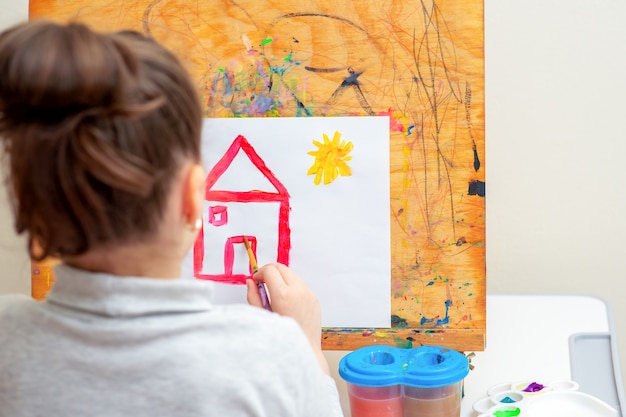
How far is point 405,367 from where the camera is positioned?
850 millimetres

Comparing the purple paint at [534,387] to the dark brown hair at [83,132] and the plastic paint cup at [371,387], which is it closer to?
the plastic paint cup at [371,387]

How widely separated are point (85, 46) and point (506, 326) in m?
0.85

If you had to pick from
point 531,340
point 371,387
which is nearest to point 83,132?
point 371,387

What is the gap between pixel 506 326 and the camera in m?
1.08

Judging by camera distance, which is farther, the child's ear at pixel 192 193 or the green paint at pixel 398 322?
the green paint at pixel 398 322

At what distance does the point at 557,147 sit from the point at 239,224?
67cm

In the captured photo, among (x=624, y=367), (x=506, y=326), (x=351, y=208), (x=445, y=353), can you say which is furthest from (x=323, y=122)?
(x=624, y=367)

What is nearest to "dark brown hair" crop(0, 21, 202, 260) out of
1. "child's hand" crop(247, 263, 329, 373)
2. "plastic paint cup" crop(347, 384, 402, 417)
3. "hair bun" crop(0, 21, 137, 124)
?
"hair bun" crop(0, 21, 137, 124)

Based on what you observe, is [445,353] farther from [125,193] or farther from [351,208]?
[125,193]

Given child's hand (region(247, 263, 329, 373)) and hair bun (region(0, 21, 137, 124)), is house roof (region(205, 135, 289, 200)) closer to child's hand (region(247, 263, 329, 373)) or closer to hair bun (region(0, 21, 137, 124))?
child's hand (region(247, 263, 329, 373))

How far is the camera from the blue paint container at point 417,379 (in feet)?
2.69

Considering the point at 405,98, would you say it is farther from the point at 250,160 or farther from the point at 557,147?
the point at 557,147

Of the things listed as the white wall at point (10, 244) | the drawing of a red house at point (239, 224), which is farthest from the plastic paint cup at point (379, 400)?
the white wall at point (10, 244)

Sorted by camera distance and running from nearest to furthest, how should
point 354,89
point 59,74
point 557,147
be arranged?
1. point 59,74
2. point 354,89
3. point 557,147
